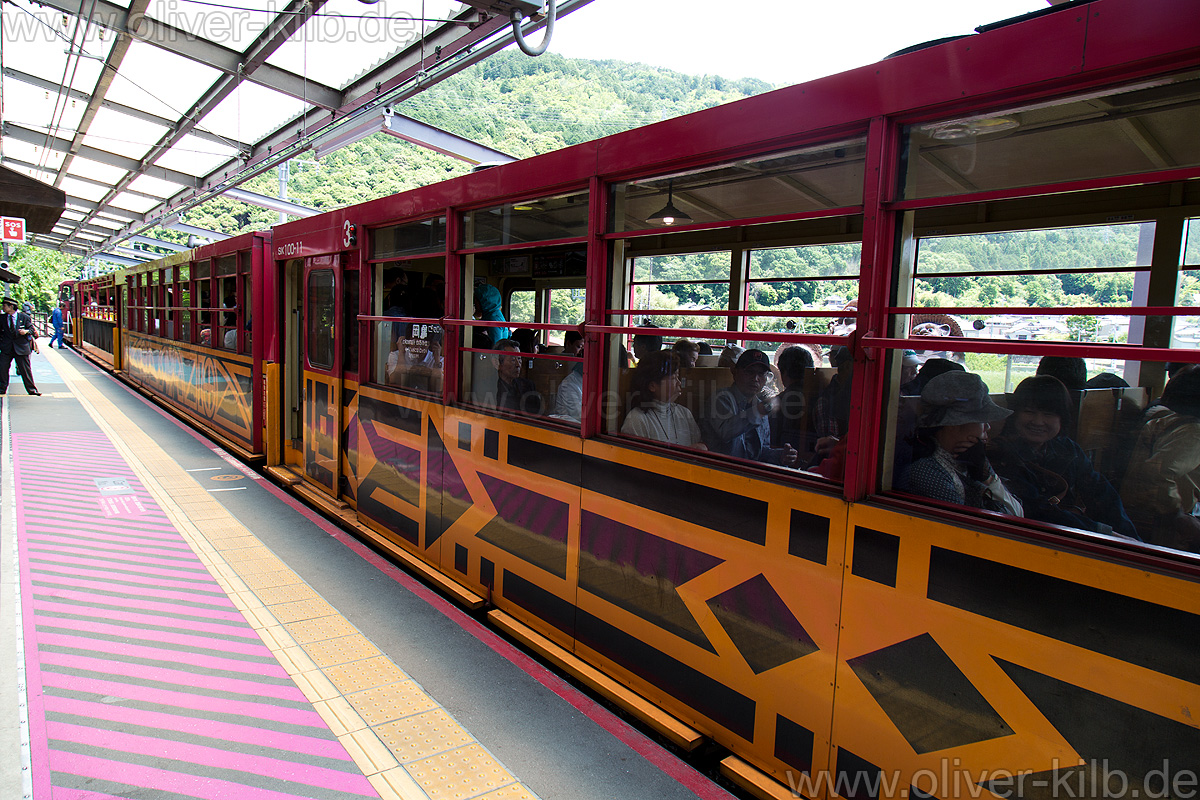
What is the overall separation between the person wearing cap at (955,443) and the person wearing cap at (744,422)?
47 centimetres

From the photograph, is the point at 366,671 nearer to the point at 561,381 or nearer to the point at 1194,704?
the point at 561,381

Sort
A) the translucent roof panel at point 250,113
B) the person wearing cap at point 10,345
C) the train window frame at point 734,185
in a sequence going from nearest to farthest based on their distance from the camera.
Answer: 1. the train window frame at point 734,185
2. the translucent roof panel at point 250,113
3. the person wearing cap at point 10,345

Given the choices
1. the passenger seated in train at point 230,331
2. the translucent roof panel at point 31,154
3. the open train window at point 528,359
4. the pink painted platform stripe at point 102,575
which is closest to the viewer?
the open train window at point 528,359

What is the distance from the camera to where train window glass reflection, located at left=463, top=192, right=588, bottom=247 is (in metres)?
3.26

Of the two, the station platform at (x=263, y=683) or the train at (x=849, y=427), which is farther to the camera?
the station platform at (x=263, y=683)

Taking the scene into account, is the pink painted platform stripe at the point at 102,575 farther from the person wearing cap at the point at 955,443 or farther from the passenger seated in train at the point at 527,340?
the person wearing cap at the point at 955,443

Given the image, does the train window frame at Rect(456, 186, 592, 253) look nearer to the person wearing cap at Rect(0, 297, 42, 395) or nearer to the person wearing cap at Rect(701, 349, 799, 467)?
the person wearing cap at Rect(701, 349, 799, 467)

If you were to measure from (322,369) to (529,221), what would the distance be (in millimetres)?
3198

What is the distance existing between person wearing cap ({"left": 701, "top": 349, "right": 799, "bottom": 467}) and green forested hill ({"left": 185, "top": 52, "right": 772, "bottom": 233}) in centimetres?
2224

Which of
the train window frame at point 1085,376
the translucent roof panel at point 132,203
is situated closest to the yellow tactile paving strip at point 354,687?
the train window frame at point 1085,376

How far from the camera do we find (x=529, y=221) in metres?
3.53

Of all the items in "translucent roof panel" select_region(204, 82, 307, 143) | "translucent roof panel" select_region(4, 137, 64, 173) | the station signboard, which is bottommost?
the station signboard

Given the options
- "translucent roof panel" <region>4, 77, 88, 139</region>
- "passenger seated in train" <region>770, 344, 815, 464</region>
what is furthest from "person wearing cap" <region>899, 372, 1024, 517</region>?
"translucent roof panel" <region>4, 77, 88, 139</region>

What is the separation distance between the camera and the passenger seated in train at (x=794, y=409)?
2.46 meters
